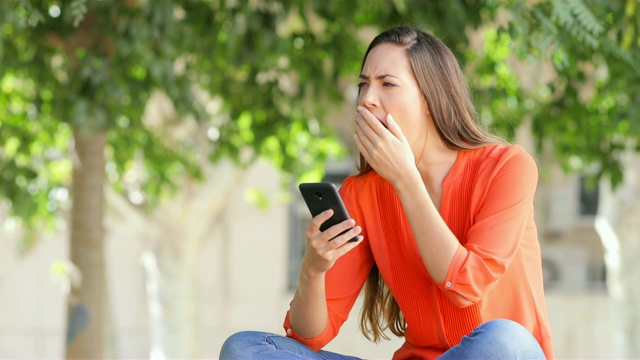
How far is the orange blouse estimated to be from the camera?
7.90ft

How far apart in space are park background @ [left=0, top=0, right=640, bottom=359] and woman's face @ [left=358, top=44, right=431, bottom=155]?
0.51 m

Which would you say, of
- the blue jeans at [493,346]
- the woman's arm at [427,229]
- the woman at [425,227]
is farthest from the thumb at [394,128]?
the blue jeans at [493,346]

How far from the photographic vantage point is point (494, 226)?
2.44 meters

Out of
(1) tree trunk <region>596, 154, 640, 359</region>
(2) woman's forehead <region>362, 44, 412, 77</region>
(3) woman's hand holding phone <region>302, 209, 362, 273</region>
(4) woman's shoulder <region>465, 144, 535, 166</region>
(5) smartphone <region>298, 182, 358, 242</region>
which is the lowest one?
(1) tree trunk <region>596, 154, 640, 359</region>

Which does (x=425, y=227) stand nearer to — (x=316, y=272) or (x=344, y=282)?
(x=316, y=272)

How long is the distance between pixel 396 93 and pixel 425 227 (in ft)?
1.34

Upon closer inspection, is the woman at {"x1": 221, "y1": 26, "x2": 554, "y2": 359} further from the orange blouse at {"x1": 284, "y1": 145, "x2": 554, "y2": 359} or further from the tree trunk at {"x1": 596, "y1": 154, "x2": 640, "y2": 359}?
the tree trunk at {"x1": 596, "y1": 154, "x2": 640, "y2": 359}

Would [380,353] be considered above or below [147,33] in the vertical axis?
below

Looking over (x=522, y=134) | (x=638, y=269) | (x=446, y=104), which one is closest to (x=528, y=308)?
(x=446, y=104)

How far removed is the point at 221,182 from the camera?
9.27m

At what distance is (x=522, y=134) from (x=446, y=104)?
8887mm

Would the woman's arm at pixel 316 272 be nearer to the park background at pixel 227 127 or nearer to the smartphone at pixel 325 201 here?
the smartphone at pixel 325 201

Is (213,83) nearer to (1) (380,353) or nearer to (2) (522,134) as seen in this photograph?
(2) (522,134)

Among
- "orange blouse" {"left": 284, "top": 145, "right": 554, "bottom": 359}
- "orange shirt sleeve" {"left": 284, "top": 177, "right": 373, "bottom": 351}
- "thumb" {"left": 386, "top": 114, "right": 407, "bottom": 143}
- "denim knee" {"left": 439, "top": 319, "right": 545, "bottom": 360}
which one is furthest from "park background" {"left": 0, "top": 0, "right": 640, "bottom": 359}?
"denim knee" {"left": 439, "top": 319, "right": 545, "bottom": 360}
